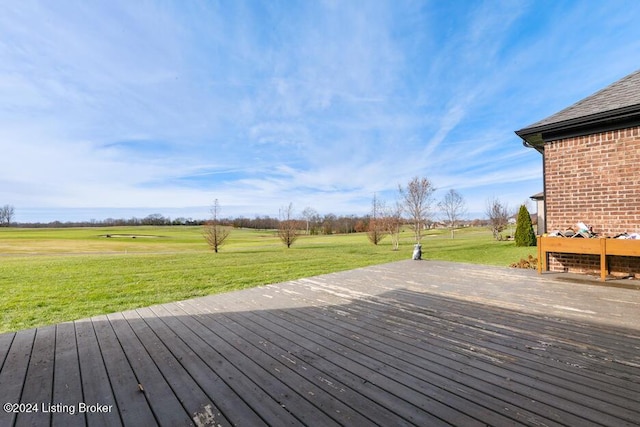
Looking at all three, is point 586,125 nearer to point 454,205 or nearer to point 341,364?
point 341,364

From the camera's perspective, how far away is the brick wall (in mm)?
5023

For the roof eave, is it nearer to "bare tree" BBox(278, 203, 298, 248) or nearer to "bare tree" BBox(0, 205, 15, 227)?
"bare tree" BBox(278, 203, 298, 248)

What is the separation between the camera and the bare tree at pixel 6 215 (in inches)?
1730

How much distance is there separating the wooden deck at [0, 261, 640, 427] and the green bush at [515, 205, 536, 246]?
15.6 metres

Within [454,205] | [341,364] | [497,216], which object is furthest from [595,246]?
[454,205]

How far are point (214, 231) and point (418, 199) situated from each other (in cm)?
1493

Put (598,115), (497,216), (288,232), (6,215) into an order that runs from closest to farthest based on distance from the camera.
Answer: (598,115)
(288,232)
(497,216)
(6,215)

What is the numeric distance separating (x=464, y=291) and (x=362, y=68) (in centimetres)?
1024

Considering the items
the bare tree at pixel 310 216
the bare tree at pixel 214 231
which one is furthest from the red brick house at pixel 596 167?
the bare tree at pixel 310 216

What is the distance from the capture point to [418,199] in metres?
20.3

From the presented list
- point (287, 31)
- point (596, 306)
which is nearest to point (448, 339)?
point (596, 306)

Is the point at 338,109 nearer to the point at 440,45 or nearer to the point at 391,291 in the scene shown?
the point at 440,45

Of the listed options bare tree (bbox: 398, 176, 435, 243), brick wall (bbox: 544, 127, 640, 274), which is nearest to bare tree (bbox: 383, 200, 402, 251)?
bare tree (bbox: 398, 176, 435, 243)

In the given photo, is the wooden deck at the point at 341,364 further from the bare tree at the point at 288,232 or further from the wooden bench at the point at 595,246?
the bare tree at the point at 288,232
